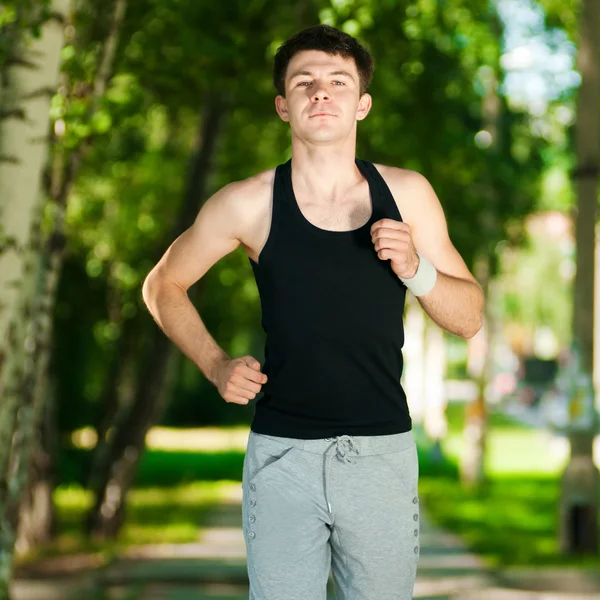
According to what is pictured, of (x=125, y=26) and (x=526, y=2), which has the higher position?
(x=526, y=2)

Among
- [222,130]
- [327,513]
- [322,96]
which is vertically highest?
[222,130]

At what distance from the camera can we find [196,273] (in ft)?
12.3

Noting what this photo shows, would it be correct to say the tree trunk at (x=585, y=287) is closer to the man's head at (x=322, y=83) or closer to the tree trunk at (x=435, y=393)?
the man's head at (x=322, y=83)

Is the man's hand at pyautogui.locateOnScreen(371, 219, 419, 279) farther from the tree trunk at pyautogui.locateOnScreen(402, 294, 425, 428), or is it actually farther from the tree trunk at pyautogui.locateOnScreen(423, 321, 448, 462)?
the tree trunk at pyautogui.locateOnScreen(402, 294, 425, 428)

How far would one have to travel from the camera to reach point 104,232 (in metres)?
17.4

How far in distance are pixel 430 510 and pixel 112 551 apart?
5.31 meters

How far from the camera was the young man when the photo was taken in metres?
3.39

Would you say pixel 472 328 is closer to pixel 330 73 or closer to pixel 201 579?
pixel 330 73

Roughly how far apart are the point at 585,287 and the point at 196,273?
28.9ft

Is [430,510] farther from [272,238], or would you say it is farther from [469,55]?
[272,238]

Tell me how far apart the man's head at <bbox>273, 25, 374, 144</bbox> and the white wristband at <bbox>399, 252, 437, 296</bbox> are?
0.43 m

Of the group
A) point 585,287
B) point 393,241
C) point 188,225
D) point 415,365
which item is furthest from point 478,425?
point 393,241

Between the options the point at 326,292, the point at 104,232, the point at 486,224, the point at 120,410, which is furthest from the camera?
the point at 104,232

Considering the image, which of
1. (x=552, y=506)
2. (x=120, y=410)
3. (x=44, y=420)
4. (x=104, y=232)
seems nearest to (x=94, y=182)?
(x=104, y=232)
